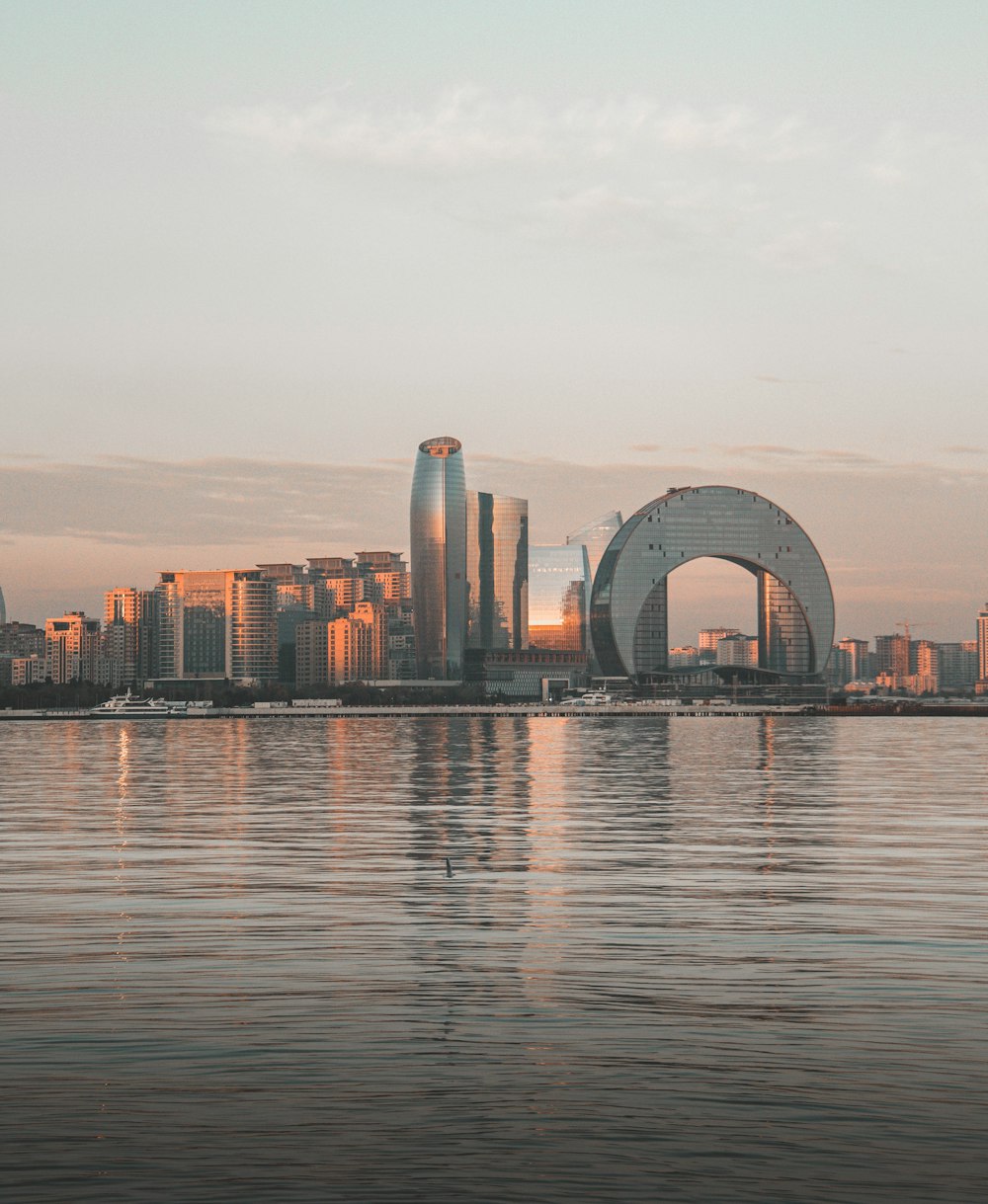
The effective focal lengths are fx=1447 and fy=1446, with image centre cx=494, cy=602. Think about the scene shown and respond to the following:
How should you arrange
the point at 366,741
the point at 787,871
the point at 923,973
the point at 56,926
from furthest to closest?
1. the point at 366,741
2. the point at 787,871
3. the point at 56,926
4. the point at 923,973

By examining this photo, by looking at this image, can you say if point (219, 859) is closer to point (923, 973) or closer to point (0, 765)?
point (923, 973)

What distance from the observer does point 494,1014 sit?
1442 centimetres

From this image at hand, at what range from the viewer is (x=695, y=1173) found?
9.68m

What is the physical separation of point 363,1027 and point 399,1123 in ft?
10.2

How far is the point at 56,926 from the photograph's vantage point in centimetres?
2002

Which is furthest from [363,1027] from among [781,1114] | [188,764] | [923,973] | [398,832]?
[188,764]

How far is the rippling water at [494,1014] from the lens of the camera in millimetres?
9906

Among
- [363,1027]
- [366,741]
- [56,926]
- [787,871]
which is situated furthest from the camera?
→ [366,741]

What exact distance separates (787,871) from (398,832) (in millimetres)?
11040

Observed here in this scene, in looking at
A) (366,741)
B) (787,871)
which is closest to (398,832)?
(787,871)

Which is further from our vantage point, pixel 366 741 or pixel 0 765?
pixel 366 741

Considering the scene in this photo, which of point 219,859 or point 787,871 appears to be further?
point 219,859

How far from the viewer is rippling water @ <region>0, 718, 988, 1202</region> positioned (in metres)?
9.91

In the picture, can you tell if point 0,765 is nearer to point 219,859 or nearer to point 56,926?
point 219,859
